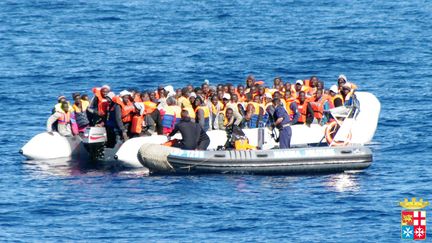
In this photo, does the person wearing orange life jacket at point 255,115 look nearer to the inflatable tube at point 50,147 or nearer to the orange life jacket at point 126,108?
the orange life jacket at point 126,108

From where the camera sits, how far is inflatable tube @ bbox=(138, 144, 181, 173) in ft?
119

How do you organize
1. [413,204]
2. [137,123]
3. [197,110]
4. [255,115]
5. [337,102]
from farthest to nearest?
[337,102] → [255,115] → [197,110] → [137,123] → [413,204]

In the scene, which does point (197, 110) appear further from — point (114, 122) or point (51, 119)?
point (51, 119)

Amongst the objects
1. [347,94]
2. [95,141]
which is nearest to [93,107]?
[95,141]

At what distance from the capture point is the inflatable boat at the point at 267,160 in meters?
36.2

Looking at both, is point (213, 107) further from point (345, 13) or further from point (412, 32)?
point (345, 13)

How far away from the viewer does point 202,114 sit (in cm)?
3822

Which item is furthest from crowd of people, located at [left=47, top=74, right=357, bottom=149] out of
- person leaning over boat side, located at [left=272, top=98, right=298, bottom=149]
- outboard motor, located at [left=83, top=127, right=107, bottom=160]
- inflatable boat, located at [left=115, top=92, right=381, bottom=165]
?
inflatable boat, located at [left=115, top=92, right=381, bottom=165]

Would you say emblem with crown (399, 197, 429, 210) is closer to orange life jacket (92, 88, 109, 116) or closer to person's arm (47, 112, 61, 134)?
orange life jacket (92, 88, 109, 116)

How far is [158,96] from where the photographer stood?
3975 cm

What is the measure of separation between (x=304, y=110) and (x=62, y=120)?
21.6ft

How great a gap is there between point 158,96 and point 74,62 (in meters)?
20.0

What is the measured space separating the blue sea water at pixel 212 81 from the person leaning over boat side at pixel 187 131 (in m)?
1.00

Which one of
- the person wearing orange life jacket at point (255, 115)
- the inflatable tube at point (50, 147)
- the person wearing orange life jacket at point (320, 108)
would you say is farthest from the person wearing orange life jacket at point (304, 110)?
the inflatable tube at point (50, 147)
